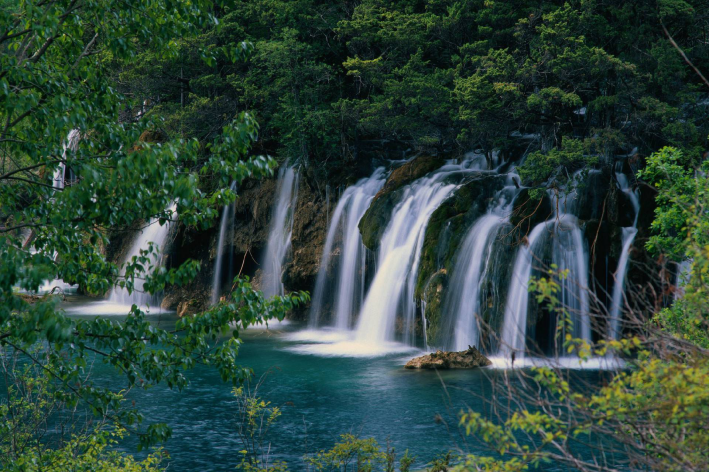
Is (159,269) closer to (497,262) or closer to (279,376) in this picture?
(279,376)

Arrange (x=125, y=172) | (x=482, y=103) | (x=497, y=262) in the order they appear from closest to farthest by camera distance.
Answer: (x=125, y=172), (x=497, y=262), (x=482, y=103)

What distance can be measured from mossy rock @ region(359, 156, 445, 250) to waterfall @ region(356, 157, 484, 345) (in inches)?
9.4

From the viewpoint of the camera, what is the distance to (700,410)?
4.93 m

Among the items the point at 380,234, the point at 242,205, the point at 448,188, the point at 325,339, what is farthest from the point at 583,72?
the point at 242,205

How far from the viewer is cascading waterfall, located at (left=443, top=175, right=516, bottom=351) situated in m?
18.9

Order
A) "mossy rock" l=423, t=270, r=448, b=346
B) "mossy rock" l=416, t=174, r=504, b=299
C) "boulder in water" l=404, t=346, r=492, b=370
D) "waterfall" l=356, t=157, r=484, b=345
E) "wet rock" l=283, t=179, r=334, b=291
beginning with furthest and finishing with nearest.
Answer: "wet rock" l=283, t=179, r=334, b=291 < "waterfall" l=356, t=157, r=484, b=345 < "mossy rock" l=416, t=174, r=504, b=299 < "mossy rock" l=423, t=270, r=448, b=346 < "boulder in water" l=404, t=346, r=492, b=370

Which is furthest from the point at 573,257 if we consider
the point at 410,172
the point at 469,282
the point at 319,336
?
the point at 319,336

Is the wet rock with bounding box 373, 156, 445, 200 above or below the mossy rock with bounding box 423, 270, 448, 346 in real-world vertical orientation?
above

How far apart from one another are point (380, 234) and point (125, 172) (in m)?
16.3

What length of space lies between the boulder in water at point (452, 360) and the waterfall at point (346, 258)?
20.6 feet

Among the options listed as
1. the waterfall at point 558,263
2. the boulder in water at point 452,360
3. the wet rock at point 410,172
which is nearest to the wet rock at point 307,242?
the wet rock at point 410,172

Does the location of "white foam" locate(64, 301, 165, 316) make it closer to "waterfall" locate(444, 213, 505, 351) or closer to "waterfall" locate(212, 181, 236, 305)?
"waterfall" locate(212, 181, 236, 305)

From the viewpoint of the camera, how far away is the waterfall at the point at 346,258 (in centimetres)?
2397

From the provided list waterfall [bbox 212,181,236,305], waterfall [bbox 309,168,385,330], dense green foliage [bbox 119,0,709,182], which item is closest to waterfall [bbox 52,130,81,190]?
dense green foliage [bbox 119,0,709,182]
